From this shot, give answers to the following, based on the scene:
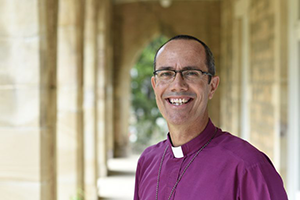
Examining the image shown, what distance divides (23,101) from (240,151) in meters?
1.96

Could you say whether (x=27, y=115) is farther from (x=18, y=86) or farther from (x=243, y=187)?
(x=243, y=187)

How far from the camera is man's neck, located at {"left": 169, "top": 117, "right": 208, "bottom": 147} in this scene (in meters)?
1.44

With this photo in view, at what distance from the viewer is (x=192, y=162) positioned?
1.39 m

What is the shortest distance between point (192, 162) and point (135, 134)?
15.2 metres

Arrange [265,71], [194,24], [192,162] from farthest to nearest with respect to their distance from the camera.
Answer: [194,24], [265,71], [192,162]

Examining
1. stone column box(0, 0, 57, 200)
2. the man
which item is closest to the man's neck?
the man

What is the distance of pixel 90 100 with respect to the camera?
6602mm

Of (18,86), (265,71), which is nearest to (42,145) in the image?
(18,86)

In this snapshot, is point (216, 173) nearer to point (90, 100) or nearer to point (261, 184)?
point (261, 184)

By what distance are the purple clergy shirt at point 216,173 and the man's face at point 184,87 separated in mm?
92

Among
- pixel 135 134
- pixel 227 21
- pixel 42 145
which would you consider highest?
pixel 227 21

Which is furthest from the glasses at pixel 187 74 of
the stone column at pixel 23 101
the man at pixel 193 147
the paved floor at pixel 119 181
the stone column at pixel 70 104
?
the paved floor at pixel 119 181

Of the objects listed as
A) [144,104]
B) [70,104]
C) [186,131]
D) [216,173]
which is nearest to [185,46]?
[186,131]

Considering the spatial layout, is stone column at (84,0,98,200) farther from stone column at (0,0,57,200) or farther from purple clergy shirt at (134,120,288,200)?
purple clergy shirt at (134,120,288,200)
